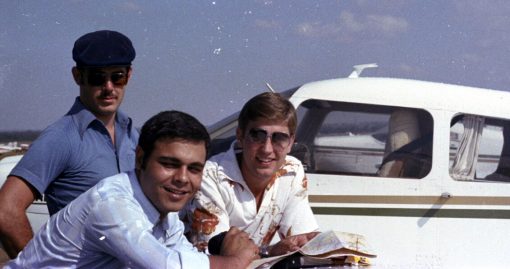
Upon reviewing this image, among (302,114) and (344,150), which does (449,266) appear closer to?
(344,150)

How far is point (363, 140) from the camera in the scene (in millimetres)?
4938

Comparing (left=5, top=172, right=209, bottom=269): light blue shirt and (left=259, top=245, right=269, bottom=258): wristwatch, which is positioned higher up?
(left=5, top=172, right=209, bottom=269): light blue shirt

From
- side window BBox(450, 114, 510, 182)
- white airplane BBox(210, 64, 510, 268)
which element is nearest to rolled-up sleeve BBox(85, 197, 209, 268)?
white airplane BBox(210, 64, 510, 268)

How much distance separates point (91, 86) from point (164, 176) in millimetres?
878

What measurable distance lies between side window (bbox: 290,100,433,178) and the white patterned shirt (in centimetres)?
165

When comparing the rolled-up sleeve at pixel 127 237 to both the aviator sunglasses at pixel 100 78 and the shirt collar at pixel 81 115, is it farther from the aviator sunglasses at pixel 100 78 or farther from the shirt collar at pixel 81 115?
the aviator sunglasses at pixel 100 78

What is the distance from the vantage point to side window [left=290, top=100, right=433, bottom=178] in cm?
482

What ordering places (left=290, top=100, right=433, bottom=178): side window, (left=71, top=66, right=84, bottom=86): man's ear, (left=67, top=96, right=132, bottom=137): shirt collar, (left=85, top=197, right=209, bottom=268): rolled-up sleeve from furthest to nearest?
(left=290, top=100, right=433, bottom=178): side window → (left=71, top=66, right=84, bottom=86): man's ear → (left=67, top=96, right=132, bottom=137): shirt collar → (left=85, top=197, right=209, bottom=268): rolled-up sleeve

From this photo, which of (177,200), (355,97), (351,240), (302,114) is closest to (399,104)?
(355,97)

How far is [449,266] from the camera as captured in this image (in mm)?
4645

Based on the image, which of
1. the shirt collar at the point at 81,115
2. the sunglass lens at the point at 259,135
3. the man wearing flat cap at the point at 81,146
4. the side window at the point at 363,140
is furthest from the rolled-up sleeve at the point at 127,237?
the side window at the point at 363,140

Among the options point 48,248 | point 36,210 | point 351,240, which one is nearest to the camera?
point 48,248

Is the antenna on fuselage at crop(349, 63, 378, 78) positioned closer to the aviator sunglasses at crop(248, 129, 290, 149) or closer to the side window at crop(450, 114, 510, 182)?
the side window at crop(450, 114, 510, 182)

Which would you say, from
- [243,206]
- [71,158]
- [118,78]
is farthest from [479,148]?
[71,158]
